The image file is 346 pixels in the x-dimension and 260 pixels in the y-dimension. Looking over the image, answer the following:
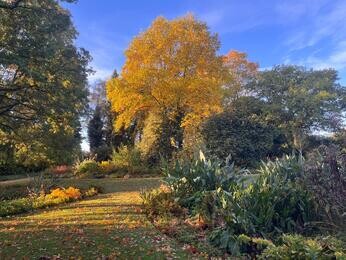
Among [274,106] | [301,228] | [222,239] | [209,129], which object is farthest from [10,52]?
[274,106]

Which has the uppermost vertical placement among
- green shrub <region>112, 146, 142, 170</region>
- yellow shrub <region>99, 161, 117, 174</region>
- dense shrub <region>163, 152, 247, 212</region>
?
green shrub <region>112, 146, 142, 170</region>

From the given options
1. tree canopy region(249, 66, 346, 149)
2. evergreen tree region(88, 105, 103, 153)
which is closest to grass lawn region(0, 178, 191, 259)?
tree canopy region(249, 66, 346, 149)

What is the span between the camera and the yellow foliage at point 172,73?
871 inches

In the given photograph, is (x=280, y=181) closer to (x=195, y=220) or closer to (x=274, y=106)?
(x=195, y=220)

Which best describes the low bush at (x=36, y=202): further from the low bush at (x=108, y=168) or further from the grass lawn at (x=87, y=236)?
the low bush at (x=108, y=168)

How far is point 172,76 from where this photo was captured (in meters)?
22.5

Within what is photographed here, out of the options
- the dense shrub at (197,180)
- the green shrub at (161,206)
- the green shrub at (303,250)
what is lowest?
the green shrub at (303,250)

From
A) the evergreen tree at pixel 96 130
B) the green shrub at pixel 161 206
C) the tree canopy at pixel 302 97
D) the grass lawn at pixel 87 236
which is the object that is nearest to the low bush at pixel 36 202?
the grass lawn at pixel 87 236

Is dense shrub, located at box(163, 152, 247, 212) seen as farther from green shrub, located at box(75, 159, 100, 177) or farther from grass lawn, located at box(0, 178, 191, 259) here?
green shrub, located at box(75, 159, 100, 177)

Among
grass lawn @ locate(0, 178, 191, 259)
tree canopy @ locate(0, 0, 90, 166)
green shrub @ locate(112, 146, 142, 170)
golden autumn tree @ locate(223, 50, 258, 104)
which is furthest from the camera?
golden autumn tree @ locate(223, 50, 258, 104)

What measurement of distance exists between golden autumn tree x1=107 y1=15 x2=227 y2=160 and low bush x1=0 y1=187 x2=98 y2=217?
402 inches

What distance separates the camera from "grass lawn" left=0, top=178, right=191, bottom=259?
563cm

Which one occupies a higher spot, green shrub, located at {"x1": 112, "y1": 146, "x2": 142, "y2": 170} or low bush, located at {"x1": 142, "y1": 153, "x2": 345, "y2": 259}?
green shrub, located at {"x1": 112, "y1": 146, "x2": 142, "y2": 170}

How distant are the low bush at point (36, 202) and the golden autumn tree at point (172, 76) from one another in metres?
10.2
